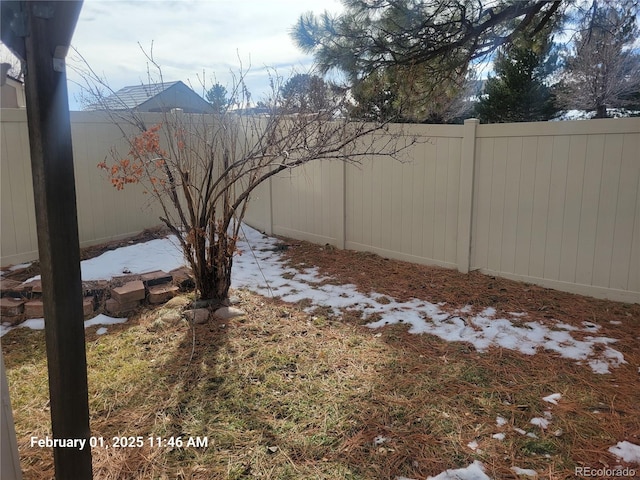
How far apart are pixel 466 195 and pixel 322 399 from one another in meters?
2.92

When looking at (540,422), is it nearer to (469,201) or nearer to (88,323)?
(469,201)

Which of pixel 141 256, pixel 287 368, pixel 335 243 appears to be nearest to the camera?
pixel 287 368

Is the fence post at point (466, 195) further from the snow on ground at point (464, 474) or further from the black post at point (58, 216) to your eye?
the black post at point (58, 216)

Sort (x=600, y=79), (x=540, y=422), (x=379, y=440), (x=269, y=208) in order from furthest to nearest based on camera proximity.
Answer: (x=600, y=79) → (x=269, y=208) → (x=540, y=422) → (x=379, y=440)

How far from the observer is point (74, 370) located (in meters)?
1.57

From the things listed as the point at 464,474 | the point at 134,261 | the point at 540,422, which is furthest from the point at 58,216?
the point at 134,261

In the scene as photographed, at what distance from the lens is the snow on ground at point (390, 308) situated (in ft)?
10.6

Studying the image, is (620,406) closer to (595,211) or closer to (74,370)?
(595,211)

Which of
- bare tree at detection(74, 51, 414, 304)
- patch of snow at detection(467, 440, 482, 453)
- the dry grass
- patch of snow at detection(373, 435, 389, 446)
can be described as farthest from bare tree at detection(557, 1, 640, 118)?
patch of snow at detection(373, 435, 389, 446)

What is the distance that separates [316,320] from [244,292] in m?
0.91

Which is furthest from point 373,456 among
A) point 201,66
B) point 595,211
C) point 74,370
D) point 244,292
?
point 201,66

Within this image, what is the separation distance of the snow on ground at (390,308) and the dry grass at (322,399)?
0.44 feet

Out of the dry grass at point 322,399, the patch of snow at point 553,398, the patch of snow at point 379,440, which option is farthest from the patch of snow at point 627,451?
the patch of snow at point 379,440

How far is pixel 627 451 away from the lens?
212cm
